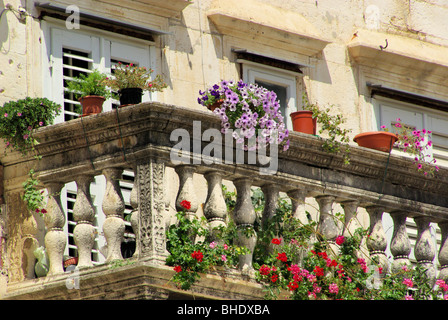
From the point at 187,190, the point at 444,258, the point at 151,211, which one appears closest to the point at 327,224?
the point at 444,258

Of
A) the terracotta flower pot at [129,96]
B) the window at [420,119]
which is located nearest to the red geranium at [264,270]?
the terracotta flower pot at [129,96]

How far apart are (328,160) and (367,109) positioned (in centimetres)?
317

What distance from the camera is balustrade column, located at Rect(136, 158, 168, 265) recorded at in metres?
9.91

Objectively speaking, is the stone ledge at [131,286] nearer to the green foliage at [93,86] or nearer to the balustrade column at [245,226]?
the balustrade column at [245,226]

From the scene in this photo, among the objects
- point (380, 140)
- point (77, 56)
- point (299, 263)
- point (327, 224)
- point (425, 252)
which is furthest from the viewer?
point (77, 56)

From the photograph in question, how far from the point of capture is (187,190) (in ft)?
33.8

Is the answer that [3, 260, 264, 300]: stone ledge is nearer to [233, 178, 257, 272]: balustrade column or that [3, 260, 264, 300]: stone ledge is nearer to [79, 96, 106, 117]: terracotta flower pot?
[233, 178, 257, 272]: balustrade column

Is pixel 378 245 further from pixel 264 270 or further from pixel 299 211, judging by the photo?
pixel 264 270

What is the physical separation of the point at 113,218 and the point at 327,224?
212 centimetres

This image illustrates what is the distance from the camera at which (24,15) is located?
11836mm

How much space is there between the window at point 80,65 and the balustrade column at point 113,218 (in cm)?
→ 112

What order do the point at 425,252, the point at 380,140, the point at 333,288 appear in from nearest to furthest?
the point at 333,288
the point at 425,252
the point at 380,140

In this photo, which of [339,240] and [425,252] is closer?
[339,240]

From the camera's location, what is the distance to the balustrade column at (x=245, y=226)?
10578 mm
